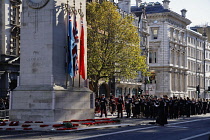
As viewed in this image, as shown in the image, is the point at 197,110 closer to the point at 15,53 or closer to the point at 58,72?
the point at 15,53

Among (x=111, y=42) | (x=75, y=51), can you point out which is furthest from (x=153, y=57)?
(x=75, y=51)

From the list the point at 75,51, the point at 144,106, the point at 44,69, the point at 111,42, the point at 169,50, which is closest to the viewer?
the point at 44,69

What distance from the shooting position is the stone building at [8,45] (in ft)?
163

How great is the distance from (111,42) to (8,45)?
35.6ft

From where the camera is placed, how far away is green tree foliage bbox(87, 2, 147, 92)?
174 ft

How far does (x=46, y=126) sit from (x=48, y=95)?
2808mm

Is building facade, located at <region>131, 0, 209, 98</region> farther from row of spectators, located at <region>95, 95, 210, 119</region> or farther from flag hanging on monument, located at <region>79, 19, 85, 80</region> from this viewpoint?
flag hanging on monument, located at <region>79, 19, 85, 80</region>

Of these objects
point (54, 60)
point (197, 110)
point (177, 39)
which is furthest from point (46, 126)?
point (177, 39)

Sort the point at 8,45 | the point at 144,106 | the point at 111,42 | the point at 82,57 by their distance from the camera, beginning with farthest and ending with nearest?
the point at 111,42 < the point at 8,45 < the point at 144,106 < the point at 82,57

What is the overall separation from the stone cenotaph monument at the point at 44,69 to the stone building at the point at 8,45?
63.4 feet

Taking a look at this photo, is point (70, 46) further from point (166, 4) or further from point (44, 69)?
point (166, 4)

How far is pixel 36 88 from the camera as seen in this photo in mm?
29422

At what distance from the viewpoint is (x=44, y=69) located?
1168 inches


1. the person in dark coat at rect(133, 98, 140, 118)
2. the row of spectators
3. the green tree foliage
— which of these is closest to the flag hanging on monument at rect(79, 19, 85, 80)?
the row of spectators
